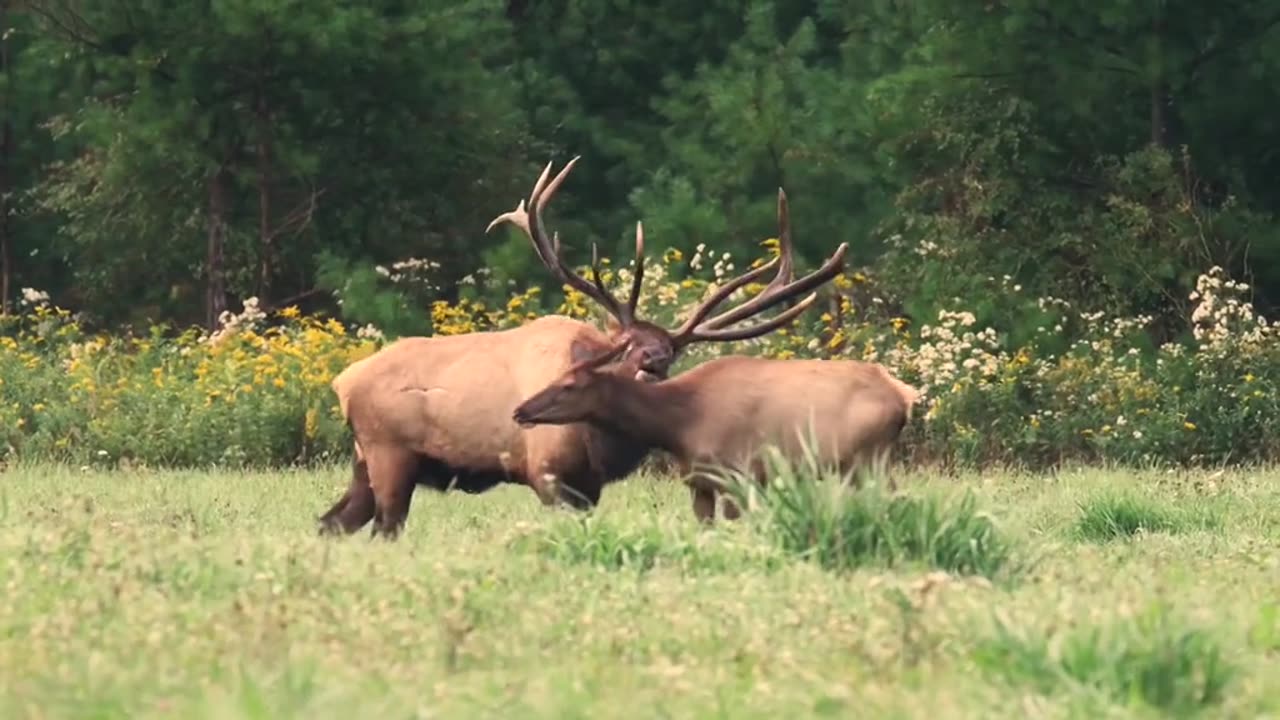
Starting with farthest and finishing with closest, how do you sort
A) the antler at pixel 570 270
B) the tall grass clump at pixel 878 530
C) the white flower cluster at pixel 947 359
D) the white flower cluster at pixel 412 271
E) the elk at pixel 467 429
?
the white flower cluster at pixel 412 271, the white flower cluster at pixel 947 359, the antler at pixel 570 270, the elk at pixel 467 429, the tall grass clump at pixel 878 530

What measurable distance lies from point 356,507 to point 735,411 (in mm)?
1822

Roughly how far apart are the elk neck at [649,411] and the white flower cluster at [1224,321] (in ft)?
21.4

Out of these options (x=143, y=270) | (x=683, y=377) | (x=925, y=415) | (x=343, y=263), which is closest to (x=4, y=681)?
(x=683, y=377)

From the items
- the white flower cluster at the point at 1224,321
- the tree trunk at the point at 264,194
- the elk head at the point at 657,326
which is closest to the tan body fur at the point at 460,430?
the elk head at the point at 657,326

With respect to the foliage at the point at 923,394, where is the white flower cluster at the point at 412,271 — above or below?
below

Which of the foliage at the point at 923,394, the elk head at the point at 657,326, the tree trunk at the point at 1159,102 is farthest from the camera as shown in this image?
the tree trunk at the point at 1159,102

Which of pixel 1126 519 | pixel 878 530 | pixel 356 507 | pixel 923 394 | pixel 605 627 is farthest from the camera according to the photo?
pixel 923 394

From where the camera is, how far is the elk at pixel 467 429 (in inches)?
445

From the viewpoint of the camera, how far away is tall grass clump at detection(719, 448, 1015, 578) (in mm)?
8219

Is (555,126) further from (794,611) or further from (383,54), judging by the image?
(794,611)

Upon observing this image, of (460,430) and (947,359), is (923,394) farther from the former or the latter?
(460,430)

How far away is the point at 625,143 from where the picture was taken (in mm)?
27438

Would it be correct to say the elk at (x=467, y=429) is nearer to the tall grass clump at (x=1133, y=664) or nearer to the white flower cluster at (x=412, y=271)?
the tall grass clump at (x=1133, y=664)

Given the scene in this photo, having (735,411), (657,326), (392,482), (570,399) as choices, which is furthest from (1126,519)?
(392,482)
